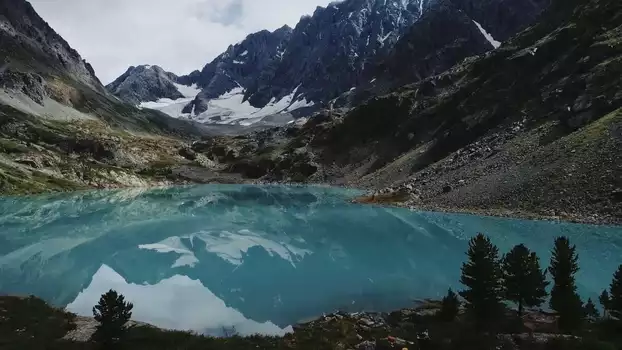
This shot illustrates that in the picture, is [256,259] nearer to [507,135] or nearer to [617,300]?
[617,300]

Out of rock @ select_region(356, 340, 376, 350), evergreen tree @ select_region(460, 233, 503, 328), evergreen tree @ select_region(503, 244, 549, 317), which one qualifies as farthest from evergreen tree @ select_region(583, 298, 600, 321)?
rock @ select_region(356, 340, 376, 350)

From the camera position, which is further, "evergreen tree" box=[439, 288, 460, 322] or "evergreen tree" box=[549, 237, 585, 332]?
"evergreen tree" box=[439, 288, 460, 322]

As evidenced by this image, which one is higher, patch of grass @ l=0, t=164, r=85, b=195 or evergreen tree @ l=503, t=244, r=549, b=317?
patch of grass @ l=0, t=164, r=85, b=195

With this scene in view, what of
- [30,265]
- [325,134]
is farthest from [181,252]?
[325,134]

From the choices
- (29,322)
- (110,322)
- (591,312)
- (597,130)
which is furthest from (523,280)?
(597,130)

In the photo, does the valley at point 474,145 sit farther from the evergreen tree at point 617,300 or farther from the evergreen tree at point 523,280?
the evergreen tree at point 617,300

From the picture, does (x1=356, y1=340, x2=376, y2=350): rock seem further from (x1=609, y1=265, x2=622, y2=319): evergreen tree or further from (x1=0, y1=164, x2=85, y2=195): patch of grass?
(x1=0, y1=164, x2=85, y2=195): patch of grass
